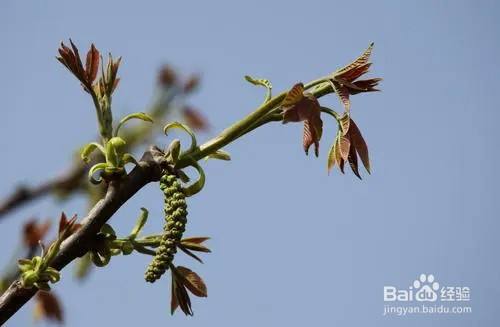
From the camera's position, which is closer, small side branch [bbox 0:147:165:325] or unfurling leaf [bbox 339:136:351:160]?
small side branch [bbox 0:147:165:325]

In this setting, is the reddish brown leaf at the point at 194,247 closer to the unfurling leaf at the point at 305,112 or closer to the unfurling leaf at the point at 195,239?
the unfurling leaf at the point at 195,239

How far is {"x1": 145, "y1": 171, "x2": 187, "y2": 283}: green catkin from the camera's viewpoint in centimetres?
130

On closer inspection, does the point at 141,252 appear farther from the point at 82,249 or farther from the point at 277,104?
the point at 277,104

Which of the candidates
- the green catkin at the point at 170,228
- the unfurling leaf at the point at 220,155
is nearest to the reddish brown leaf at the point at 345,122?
the unfurling leaf at the point at 220,155

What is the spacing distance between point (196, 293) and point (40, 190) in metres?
0.43

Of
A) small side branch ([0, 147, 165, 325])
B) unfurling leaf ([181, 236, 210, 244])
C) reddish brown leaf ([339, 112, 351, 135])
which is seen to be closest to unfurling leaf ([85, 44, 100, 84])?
small side branch ([0, 147, 165, 325])

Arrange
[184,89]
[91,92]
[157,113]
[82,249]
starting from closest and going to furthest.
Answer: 1. [82,249]
2. [91,92]
3. [157,113]
4. [184,89]

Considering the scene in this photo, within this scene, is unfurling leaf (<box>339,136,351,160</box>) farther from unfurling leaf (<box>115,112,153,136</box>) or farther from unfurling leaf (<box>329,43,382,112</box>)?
unfurling leaf (<box>115,112,153,136</box>)

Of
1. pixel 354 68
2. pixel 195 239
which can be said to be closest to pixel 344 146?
pixel 354 68

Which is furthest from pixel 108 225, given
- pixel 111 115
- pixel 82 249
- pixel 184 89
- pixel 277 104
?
pixel 184 89

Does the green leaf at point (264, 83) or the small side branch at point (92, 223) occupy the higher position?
the green leaf at point (264, 83)

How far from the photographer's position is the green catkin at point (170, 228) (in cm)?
130

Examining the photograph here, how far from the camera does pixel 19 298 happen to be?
1.25 m

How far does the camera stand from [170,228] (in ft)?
4.28
